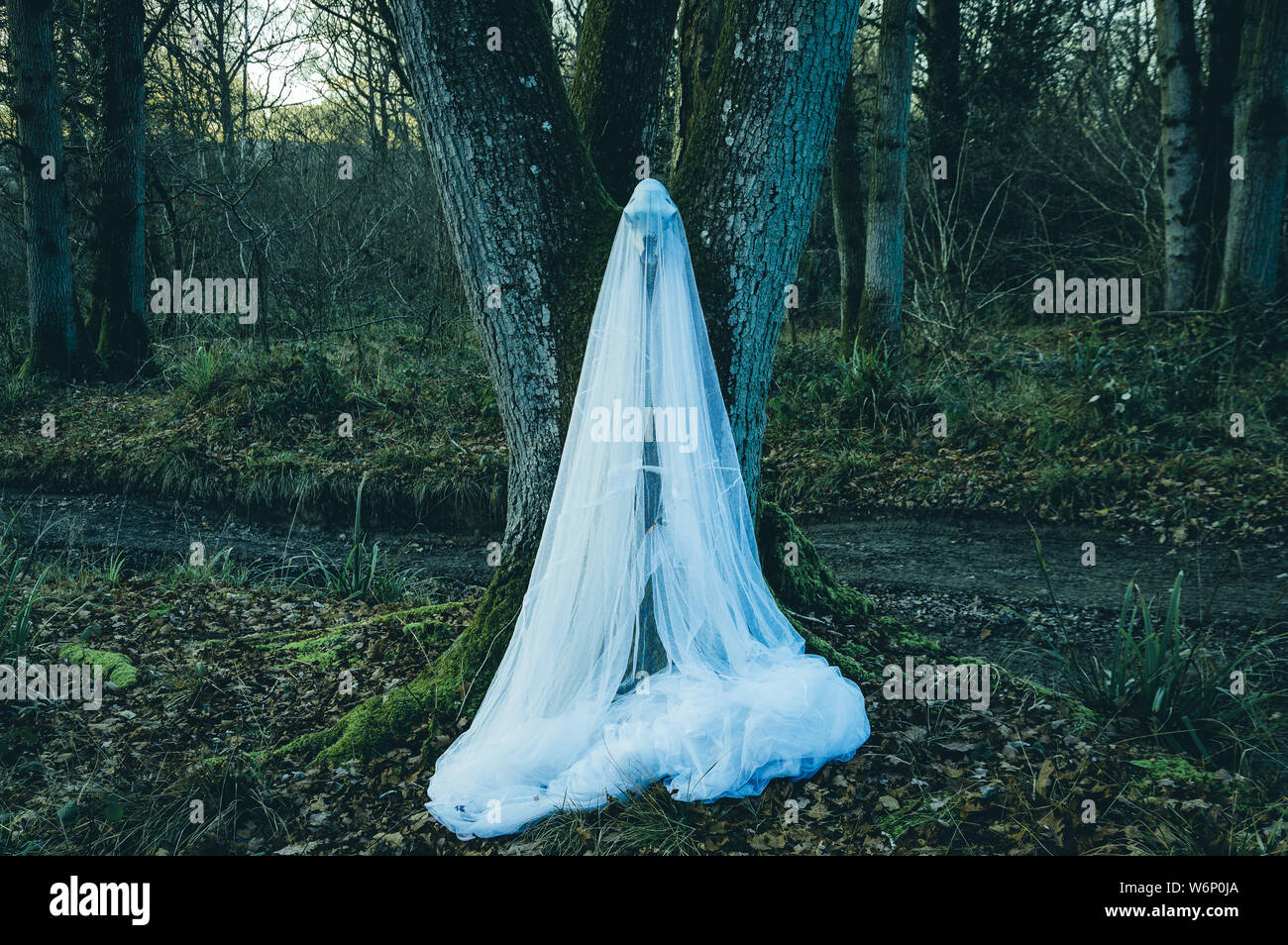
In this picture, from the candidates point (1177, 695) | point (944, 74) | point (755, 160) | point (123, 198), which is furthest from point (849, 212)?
→ point (123, 198)

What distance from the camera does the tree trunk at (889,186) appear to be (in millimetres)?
8109

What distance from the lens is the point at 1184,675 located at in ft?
10.6

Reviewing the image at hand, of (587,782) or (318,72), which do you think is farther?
(318,72)

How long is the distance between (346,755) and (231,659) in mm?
1218

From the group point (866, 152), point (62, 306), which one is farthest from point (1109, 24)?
point (62, 306)

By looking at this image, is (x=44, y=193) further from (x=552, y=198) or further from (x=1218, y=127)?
(x=1218, y=127)

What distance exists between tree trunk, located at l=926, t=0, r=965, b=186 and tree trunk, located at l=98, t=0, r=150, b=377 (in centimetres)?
992

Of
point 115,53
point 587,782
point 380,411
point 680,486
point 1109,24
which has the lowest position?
point 587,782

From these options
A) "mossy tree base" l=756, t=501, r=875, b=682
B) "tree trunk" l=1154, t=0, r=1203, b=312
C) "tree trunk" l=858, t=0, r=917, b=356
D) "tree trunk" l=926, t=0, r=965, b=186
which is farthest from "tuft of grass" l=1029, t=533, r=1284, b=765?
"tree trunk" l=926, t=0, r=965, b=186

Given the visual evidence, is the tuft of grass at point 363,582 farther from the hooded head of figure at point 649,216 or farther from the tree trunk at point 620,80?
the hooded head of figure at point 649,216

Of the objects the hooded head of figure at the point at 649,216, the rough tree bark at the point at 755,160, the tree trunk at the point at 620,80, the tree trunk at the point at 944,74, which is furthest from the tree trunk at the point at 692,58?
the tree trunk at the point at 944,74

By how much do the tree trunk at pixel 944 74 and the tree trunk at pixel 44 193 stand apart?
10.7 meters

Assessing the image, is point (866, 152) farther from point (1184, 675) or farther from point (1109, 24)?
point (1184, 675)
